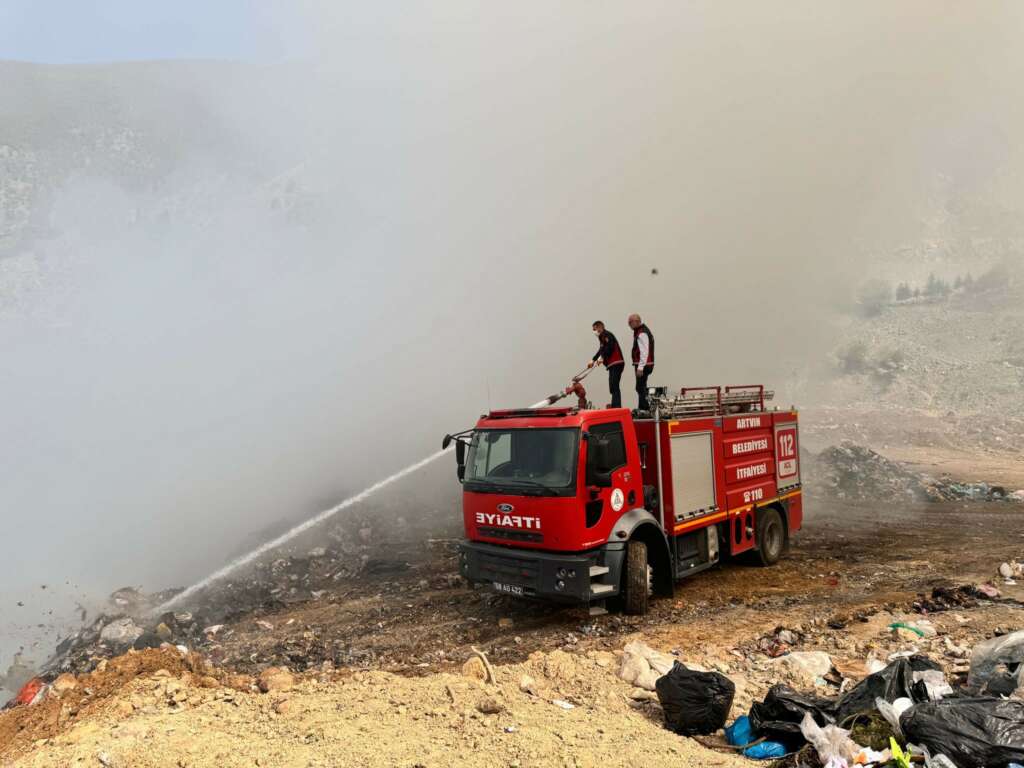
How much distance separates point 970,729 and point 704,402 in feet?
15.7

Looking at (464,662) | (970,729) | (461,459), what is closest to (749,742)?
(970,729)

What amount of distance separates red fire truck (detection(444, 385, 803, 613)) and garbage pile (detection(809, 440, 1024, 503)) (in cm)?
747

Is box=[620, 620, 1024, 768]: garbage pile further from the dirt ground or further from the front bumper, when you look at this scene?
the front bumper

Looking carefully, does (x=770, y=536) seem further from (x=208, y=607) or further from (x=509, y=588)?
(x=208, y=607)

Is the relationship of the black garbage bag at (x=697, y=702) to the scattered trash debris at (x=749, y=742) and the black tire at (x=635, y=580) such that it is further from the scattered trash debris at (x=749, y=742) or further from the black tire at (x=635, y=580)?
the black tire at (x=635, y=580)

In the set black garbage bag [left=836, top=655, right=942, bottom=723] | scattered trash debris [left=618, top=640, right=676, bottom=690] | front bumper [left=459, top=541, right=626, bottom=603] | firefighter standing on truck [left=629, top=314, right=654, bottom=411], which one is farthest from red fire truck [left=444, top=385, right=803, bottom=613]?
black garbage bag [left=836, top=655, right=942, bottom=723]

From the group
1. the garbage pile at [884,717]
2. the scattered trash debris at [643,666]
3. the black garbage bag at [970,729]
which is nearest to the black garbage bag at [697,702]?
the garbage pile at [884,717]

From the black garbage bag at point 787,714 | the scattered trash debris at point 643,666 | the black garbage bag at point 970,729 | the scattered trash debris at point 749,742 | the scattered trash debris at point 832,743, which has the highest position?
the black garbage bag at point 970,729

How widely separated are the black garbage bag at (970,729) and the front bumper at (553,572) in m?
2.87

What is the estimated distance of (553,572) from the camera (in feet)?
18.8

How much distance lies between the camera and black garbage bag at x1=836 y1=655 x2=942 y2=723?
3395mm

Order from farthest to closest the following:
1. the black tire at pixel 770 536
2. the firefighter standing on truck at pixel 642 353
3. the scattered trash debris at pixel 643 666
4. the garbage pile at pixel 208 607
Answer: the black tire at pixel 770 536, the firefighter standing on truck at pixel 642 353, the garbage pile at pixel 208 607, the scattered trash debris at pixel 643 666

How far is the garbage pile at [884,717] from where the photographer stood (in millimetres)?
2857

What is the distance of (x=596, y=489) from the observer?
19.3ft
